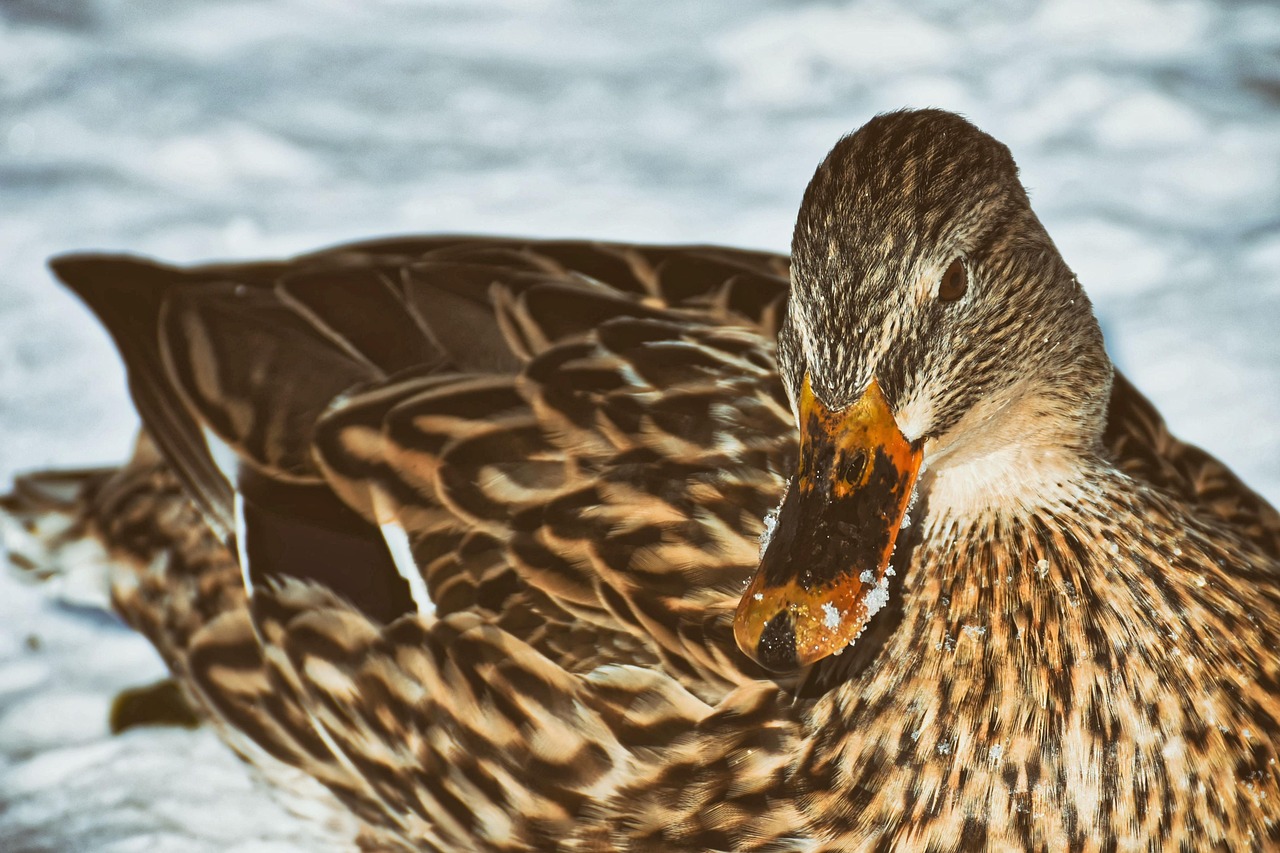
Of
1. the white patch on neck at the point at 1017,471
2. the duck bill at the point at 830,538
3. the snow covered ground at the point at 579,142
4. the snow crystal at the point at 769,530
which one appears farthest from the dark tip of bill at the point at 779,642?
the snow covered ground at the point at 579,142

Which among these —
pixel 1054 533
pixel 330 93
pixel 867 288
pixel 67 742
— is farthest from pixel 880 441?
pixel 330 93

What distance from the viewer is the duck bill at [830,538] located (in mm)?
1753

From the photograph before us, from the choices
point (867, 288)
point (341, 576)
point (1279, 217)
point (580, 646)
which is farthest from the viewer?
point (1279, 217)

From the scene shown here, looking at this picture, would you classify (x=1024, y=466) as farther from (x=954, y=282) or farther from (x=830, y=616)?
(x=830, y=616)

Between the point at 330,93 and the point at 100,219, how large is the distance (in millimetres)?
1005

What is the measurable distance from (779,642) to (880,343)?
1.43 ft

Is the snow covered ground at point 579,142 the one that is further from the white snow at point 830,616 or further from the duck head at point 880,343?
the white snow at point 830,616

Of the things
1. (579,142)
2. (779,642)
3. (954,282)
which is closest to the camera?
(779,642)

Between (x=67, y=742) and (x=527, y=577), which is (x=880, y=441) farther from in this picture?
(x=67, y=742)

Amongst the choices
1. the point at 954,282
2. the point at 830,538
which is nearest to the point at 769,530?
the point at 830,538

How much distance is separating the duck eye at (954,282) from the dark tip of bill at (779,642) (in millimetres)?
513

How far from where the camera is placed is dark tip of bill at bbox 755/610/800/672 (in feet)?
5.72

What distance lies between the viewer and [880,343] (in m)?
1.78

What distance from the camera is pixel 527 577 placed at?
2174 mm
